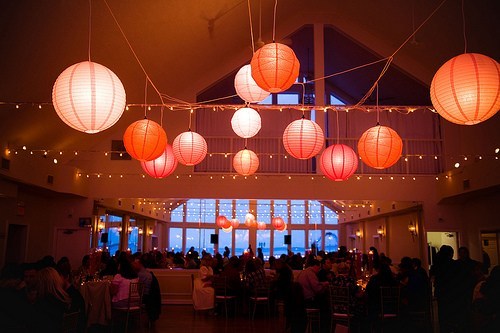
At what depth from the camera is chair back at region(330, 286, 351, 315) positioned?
6602 millimetres

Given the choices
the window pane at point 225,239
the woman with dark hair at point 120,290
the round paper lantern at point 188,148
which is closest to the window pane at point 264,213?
the window pane at point 225,239

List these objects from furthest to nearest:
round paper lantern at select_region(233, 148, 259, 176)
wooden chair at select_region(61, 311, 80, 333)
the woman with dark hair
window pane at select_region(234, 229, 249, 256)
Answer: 1. window pane at select_region(234, 229, 249, 256)
2. round paper lantern at select_region(233, 148, 259, 176)
3. the woman with dark hair
4. wooden chair at select_region(61, 311, 80, 333)

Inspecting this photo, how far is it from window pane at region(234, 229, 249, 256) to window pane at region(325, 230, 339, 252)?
11.7ft

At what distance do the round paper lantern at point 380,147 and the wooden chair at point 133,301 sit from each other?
3972 millimetres

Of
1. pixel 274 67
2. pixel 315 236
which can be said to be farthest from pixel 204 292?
pixel 315 236

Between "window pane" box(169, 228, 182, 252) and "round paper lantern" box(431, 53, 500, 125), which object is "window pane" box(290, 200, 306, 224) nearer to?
"window pane" box(169, 228, 182, 252)

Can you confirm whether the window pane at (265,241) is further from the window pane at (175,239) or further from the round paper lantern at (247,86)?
the round paper lantern at (247,86)

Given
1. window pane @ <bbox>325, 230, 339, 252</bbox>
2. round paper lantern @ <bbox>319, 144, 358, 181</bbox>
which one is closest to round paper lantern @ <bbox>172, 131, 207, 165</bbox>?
round paper lantern @ <bbox>319, 144, 358, 181</bbox>

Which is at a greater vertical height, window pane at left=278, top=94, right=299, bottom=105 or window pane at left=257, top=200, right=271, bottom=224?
window pane at left=278, top=94, right=299, bottom=105

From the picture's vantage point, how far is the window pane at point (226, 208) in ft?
69.4

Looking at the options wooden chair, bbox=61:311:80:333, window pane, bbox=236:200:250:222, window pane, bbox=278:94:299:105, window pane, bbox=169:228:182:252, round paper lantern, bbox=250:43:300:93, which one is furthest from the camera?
window pane, bbox=169:228:182:252

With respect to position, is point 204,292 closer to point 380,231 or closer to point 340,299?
point 340,299

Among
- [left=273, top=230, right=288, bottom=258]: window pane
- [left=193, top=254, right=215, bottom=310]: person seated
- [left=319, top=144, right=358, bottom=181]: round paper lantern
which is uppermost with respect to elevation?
[left=319, top=144, right=358, bottom=181]: round paper lantern

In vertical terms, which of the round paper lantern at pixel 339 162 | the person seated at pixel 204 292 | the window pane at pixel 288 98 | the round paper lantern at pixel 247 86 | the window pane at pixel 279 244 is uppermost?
the window pane at pixel 288 98
